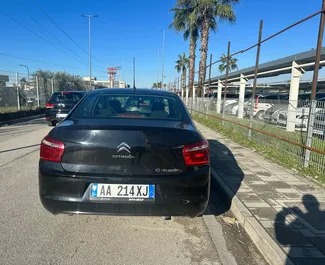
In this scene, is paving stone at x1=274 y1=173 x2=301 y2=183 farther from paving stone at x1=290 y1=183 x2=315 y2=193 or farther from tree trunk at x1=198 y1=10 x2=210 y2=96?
tree trunk at x1=198 y1=10 x2=210 y2=96

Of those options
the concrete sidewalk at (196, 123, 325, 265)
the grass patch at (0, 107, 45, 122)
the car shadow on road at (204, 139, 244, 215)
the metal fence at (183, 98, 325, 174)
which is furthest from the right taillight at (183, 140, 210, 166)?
the grass patch at (0, 107, 45, 122)

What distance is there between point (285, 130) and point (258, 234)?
411cm

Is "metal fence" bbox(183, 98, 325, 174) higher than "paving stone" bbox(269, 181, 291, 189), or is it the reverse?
"metal fence" bbox(183, 98, 325, 174)

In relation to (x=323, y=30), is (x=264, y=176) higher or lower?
lower

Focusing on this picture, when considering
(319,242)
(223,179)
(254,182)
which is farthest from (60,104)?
(319,242)

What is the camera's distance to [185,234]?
3064 mm

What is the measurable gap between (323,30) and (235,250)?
14.9 ft

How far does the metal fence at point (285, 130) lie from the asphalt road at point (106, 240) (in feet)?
9.71

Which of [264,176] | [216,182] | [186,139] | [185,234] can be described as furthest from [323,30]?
[185,234]

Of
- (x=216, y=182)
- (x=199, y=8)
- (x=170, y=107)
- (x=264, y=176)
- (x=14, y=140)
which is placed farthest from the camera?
(x=199, y=8)

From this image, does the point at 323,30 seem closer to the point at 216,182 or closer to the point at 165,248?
the point at 216,182

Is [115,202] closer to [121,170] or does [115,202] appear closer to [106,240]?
[121,170]

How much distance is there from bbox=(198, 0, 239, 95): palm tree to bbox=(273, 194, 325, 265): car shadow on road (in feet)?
51.4

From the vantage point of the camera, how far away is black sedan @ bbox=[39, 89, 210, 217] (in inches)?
98.1
